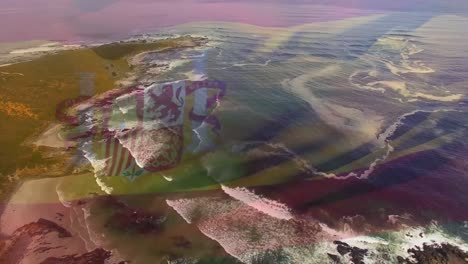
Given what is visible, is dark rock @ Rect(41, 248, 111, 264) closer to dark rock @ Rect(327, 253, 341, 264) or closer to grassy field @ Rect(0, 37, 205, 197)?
grassy field @ Rect(0, 37, 205, 197)

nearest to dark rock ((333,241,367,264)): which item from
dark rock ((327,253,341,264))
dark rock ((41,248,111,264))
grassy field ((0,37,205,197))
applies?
dark rock ((327,253,341,264))

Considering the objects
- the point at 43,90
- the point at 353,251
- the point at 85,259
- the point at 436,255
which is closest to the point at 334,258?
the point at 353,251

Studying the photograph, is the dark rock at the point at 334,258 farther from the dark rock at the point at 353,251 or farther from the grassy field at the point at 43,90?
the grassy field at the point at 43,90

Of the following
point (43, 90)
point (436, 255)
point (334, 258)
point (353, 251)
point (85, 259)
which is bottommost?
point (85, 259)

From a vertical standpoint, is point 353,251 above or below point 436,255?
below

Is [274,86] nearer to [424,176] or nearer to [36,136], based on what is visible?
[424,176]

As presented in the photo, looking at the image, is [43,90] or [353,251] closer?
[353,251]

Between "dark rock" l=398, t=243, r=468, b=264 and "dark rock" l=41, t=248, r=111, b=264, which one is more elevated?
"dark rock" l=398, t=243, r=468, b=264

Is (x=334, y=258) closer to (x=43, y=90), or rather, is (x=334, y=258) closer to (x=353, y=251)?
(x=353, y=251)

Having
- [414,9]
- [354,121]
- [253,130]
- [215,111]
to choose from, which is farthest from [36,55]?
[414,9]

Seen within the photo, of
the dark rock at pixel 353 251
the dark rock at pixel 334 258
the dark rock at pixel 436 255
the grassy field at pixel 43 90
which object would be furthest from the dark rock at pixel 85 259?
the dark rock at pixel 436 255
